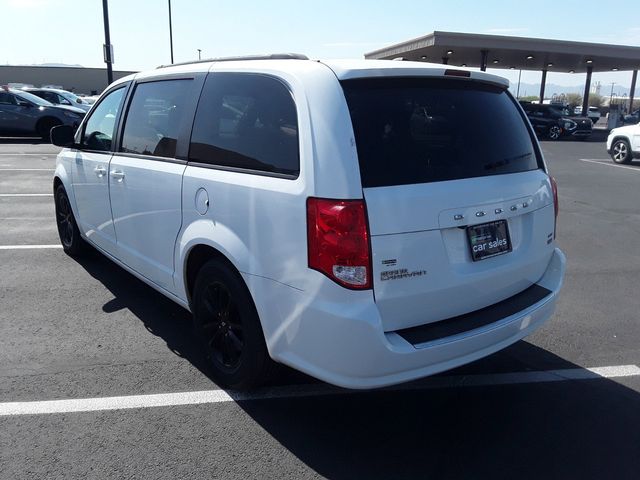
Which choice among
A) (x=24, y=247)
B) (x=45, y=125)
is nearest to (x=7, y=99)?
(x=45, y=125)

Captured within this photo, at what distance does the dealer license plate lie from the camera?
9.87 feet

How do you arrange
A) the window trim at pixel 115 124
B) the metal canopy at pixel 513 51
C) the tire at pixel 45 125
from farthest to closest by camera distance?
the metal canopy at pixel 513 51 < the tire at pixel 45 125 < the window trim at pixel 115 124

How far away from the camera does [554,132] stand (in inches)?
1064

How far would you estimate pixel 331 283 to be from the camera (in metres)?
2.70

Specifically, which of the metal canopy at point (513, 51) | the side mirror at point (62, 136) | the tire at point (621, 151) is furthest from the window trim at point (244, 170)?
the metal canopy at point (513, 51)

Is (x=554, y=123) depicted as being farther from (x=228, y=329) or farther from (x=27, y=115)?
(x=228, y=329)

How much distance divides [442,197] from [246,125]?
120 cm

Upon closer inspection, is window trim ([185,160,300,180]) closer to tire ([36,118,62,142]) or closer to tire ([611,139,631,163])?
tire ([611,139,631,163])

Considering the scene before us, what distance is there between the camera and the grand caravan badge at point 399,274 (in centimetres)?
271

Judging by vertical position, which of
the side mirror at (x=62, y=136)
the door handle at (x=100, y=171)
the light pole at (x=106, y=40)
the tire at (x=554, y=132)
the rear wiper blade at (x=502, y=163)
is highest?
the light pole at (x=106, y=40)

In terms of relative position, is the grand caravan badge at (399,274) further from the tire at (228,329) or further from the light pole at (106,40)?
the light pole at (106,40)

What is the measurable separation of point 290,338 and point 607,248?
5650 mm

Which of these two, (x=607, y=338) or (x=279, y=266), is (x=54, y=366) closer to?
(x=279, y=266)

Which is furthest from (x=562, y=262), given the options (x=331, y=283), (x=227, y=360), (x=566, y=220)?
(x=566, y=220)
